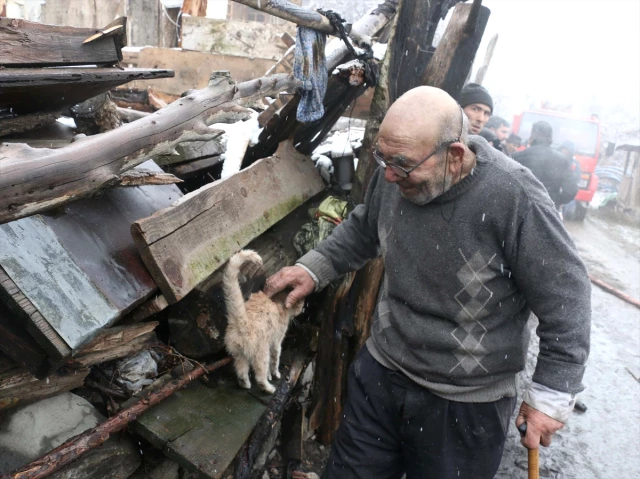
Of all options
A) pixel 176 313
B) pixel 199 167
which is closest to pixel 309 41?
pixel 199 167

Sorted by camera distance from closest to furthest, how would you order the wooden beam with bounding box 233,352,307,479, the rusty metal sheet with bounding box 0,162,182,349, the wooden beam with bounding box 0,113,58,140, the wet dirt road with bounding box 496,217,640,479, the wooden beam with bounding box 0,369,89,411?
the rusty metal sheet with bounding box 0,162,182,349 < the wooden beam with bounding box 0,369,89,411 < the wooden beam with bounding box 0,113,58,140 < the wooden beam with bounding box 233,352,307,479 < the wet dirt road with bounding box 496,217,640,479

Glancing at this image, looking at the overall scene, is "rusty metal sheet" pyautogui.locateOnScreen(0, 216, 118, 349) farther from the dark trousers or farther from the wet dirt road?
the wet dirt road

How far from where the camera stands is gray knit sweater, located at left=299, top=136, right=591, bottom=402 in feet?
6.82

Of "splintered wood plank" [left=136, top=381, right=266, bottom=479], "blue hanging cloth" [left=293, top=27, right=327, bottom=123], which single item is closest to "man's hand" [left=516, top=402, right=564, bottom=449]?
"splintered wood plank" [left=136, top=381, right=266, bottom=479]

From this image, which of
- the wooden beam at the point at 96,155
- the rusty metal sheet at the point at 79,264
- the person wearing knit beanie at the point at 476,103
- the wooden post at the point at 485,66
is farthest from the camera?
the wooden post at the point at 485,66

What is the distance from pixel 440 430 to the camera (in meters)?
2.39

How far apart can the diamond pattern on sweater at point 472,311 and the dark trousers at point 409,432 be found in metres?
0.26

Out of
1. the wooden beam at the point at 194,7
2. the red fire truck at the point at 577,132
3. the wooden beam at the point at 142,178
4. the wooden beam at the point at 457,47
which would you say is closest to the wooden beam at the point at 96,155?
the wooden beam at the point at 142,178

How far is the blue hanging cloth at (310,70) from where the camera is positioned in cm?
350

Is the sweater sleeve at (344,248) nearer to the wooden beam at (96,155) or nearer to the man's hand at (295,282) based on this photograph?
the man's hand at (295,282)

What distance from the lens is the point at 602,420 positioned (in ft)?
15.9

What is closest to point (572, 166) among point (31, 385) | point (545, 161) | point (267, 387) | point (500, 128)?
point (500, 128)

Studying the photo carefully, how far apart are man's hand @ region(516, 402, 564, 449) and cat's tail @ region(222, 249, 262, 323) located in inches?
→ 68.3

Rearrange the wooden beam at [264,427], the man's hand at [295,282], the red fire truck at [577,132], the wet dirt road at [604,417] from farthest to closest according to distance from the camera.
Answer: the red fire truck at [577,132] < the wet dirt road at [604,417] < the wooden beam at [264,427] < the man's hand at [295,282]
